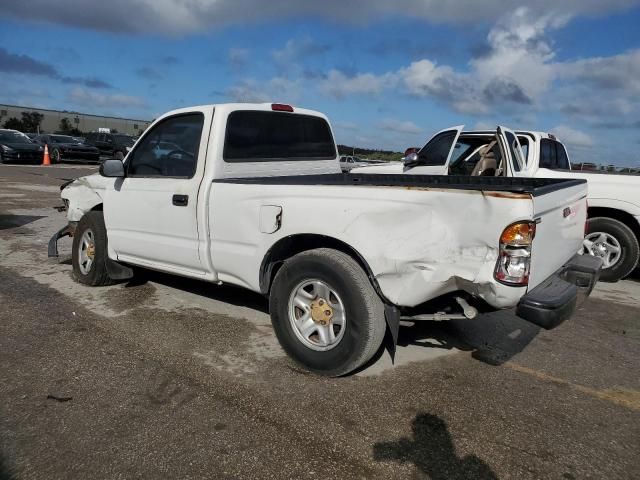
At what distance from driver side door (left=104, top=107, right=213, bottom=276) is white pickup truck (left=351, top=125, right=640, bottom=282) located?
2.87 m

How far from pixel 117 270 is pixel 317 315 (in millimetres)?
2768

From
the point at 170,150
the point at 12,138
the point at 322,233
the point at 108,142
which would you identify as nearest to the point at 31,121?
the point at 108,142

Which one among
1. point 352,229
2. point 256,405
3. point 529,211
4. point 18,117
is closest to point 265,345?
point 256,405

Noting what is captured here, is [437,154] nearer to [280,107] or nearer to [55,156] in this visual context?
[280,107]

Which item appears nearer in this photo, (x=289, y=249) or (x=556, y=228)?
(x=556, y=228)

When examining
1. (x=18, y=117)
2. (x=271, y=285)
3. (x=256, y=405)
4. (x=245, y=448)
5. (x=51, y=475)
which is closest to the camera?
(x=51, y=475)

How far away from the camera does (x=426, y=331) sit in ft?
14.8

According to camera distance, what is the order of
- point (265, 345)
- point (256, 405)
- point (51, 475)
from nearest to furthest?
1. point (51, 475)
2. point (256, 405)
3. point (265, 345)

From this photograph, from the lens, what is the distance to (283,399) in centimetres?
322

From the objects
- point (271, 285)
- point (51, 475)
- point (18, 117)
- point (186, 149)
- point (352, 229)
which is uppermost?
point (18, 117)

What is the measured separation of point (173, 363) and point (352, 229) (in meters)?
1.63

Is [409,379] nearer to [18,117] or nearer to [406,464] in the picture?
[406,464]

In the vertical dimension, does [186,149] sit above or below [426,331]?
above

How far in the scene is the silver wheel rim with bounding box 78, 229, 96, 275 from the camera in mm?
5401
